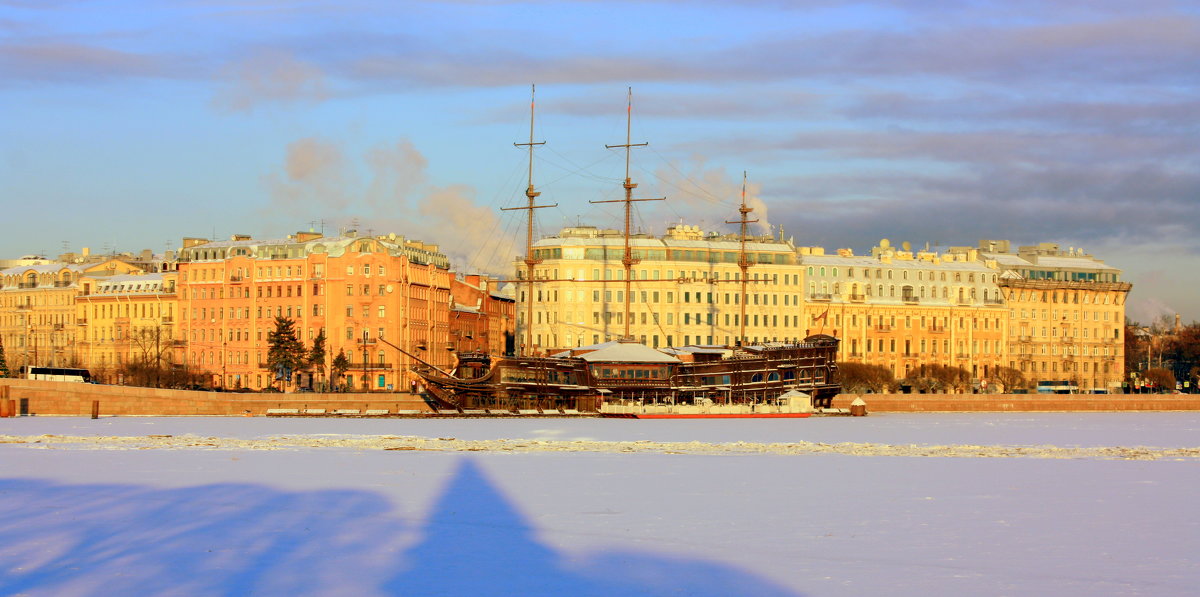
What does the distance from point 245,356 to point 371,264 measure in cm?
1087

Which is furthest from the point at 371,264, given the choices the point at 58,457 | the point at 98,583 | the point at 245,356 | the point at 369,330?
the point at 98,583

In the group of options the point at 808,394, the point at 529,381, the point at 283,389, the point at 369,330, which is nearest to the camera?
the point at 529,381

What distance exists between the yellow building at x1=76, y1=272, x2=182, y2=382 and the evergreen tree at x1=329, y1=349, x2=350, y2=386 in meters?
13.3

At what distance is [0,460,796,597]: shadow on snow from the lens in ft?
61.4

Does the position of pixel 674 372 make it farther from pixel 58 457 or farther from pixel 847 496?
pixel 847 496

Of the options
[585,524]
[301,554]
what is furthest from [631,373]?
[301,554]

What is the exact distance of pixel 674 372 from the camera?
80062 mm

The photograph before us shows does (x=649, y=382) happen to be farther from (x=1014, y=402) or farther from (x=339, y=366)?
(x=1014, y=402)

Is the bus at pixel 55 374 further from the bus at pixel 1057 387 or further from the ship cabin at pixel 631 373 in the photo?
the bus at pixel 1057 387

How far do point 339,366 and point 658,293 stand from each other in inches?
998

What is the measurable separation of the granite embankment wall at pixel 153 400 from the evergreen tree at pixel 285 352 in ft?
47.8

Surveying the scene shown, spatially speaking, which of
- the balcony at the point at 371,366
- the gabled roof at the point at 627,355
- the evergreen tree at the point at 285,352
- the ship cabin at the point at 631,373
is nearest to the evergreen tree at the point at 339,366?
the balcony at the point at 371,366

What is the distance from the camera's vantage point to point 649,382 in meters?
78.9

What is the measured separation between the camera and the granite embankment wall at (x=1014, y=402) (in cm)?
9081
